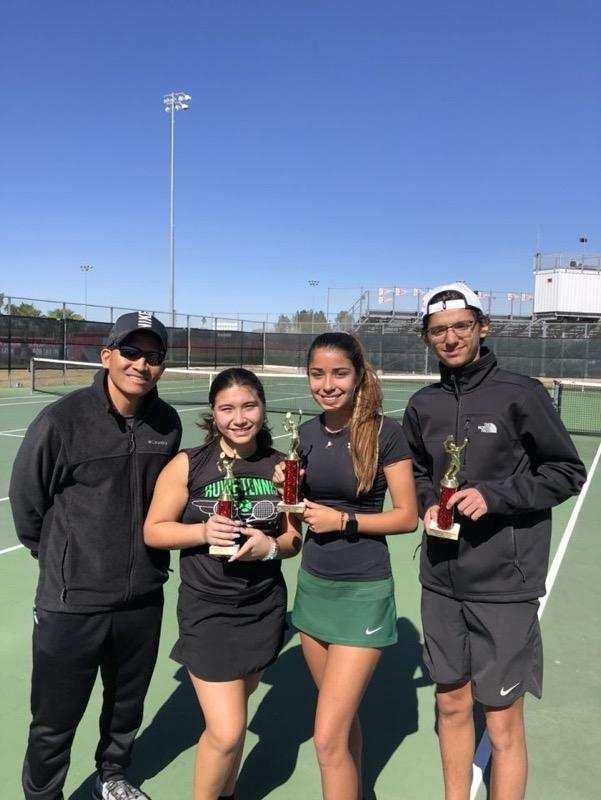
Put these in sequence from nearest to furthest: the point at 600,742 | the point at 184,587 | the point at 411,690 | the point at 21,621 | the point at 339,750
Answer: the point at 339,750
the point at 184,587
the point at 600,742
the point at 411,690
the point at 21,621

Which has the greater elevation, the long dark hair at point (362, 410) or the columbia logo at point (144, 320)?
the columbia logo at point (144, 320)

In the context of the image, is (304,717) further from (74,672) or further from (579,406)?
(579,406)

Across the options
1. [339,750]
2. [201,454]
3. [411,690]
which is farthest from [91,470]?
[411,690]

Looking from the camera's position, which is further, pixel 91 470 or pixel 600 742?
pixel 600 742

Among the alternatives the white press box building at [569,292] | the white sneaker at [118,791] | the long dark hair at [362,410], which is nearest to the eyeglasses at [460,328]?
the long dark hair at [362,410]

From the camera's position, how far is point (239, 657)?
2396 mm

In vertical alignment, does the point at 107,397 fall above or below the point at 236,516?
above

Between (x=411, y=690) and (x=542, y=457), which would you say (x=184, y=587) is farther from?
(x=411, y=690)

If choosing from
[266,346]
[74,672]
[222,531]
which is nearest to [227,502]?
[222,531]

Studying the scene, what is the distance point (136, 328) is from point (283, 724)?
2.21 metres

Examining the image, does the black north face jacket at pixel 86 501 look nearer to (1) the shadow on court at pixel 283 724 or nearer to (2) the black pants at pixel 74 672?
(2) the black pants at pixel 74 672

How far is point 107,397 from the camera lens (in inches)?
99.3

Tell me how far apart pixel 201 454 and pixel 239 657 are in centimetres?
76

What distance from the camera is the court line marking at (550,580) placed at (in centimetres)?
305
